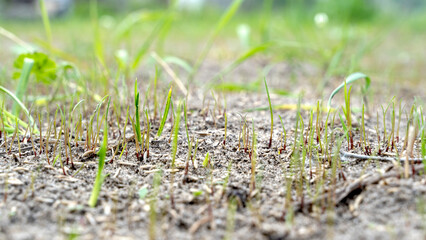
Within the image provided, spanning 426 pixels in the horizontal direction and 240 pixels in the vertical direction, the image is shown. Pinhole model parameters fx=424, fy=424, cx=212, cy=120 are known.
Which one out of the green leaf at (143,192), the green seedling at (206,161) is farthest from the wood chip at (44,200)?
the green seedling at (206,161)

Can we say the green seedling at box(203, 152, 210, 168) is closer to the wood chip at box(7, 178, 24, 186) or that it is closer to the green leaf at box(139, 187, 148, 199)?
the green leaf at box(139, 187, 148, 199)

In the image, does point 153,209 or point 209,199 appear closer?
point 153,209

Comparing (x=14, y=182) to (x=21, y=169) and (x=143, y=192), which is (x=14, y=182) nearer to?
(x=21, y=169)

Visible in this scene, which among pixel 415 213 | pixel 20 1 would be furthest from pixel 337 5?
pixel 20 1

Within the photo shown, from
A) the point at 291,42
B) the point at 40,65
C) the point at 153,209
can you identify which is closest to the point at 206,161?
the point at 153,209

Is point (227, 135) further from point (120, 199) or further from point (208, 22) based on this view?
point (208, 22)

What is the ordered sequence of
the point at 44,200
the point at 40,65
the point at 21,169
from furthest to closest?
the point at 40,65 → the point at 21,169 → the point at 44,200
